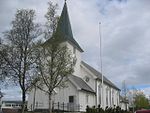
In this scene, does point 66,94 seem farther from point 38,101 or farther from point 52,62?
point 52,62

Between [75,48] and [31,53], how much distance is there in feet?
83.1

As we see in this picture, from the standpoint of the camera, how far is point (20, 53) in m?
30.5

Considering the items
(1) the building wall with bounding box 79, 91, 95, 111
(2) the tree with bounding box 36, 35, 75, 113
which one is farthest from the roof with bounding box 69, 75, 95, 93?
(2) the tree with bounding box 36, 35, 75, 113

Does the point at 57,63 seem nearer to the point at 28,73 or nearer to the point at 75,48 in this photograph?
the point at 28,73

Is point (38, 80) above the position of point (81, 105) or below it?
above

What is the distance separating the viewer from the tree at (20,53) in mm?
30312

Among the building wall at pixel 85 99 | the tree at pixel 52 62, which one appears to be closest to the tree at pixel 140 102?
the building wall at pixel 85 99

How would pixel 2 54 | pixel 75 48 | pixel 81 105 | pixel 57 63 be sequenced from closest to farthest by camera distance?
pixel 2 54 → pixel 57 63 → pixel 81 105 → pixel 75 48

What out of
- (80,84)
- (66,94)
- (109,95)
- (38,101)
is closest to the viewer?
(66,94)

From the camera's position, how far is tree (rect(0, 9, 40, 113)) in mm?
30312

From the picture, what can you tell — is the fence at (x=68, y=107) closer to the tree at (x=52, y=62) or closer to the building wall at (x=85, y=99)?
the building wall at (x=85, y=99)

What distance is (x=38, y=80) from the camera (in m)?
32.7

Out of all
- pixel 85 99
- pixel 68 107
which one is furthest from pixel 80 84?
pixel 68 107

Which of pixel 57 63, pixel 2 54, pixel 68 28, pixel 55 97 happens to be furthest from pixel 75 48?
pixel 2 54
